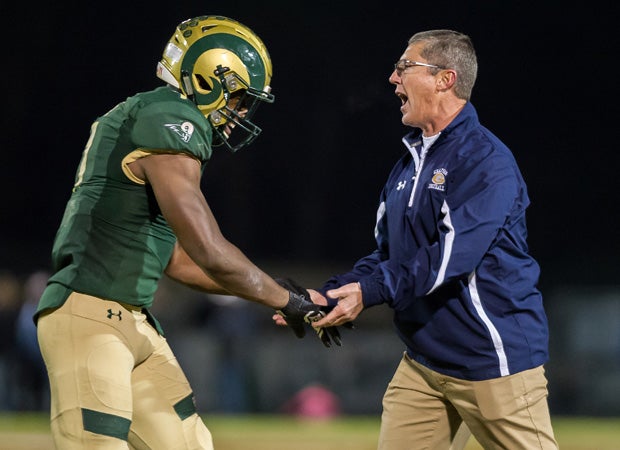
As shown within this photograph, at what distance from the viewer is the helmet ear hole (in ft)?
11.8

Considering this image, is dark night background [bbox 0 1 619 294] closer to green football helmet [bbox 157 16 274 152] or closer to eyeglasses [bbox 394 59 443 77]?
eyeglasses [bbox 394 59 443 77]

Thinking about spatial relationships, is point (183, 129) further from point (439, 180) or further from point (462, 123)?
point (462, 123)

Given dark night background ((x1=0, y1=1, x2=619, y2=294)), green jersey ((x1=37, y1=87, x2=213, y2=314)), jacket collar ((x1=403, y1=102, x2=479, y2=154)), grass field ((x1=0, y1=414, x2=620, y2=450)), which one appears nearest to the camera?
green jersey ((x1=37, y1=87, x2=213, y2=314))

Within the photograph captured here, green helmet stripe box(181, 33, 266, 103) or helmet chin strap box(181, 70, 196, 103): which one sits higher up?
green helmet stripe box(181, 33, 266, 103)

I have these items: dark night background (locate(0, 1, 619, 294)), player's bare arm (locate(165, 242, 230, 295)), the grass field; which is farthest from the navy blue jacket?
dark night background (locate(0, 1, 619, 294))

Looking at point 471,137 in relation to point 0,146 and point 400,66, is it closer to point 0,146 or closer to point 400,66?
point 400,66

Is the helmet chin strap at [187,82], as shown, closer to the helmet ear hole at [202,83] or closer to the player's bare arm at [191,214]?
the helmet ear hole at [202,83]

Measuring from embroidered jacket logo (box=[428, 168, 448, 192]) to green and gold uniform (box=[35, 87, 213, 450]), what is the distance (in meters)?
0.84

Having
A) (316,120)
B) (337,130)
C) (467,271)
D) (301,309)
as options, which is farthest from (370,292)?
(337,130)

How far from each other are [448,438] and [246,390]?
6742mm

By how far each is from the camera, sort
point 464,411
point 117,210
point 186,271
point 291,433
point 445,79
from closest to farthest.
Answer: point 117,210 → point 464,411 → point 445,79 → point 186,271 → point 291,433

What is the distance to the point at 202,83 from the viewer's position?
361 cm

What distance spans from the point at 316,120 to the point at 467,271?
910 centimetres

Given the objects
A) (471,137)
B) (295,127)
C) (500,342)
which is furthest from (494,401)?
(295,127)
